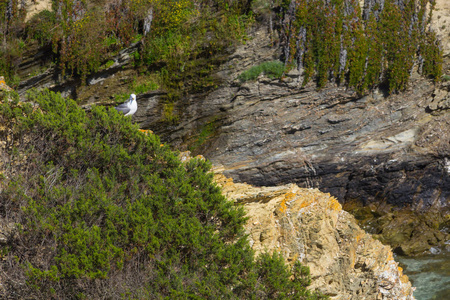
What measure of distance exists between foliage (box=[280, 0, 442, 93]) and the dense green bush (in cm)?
824

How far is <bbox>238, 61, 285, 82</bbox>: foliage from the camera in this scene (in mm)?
13398

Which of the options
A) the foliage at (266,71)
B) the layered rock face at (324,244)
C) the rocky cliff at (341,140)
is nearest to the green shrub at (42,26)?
the rocky cliff at (341,140)

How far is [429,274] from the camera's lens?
10.6 meters

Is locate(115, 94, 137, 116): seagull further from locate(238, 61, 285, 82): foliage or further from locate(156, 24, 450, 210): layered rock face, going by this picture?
locate(238, 61, 285, 82): foliage

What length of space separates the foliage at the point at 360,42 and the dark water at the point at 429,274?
5.61 m

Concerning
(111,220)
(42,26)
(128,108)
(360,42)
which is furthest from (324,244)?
(42,26)

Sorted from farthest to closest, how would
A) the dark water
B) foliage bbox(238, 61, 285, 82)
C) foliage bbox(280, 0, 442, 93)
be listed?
foliage bbox(238, 61, 285, 82) → foliage bbox(280, 0, 442, 93) → the dark water

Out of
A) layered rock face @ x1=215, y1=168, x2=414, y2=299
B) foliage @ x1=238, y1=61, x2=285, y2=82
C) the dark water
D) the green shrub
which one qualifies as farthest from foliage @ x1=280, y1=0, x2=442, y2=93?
the green shrub

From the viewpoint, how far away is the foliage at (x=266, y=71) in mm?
13398

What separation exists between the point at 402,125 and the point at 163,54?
8.91m

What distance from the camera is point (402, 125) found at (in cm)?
1295

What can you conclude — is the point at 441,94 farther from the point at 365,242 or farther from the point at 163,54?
the point at 163,54

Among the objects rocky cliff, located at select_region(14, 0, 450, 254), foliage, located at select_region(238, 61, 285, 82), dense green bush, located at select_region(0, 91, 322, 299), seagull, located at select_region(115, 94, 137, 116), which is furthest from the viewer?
foliage, located at select_region(238, 61, 285, 82)

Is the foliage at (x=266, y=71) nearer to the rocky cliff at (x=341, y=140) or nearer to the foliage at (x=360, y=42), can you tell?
the rocky cliff at (x=341, y=140)
